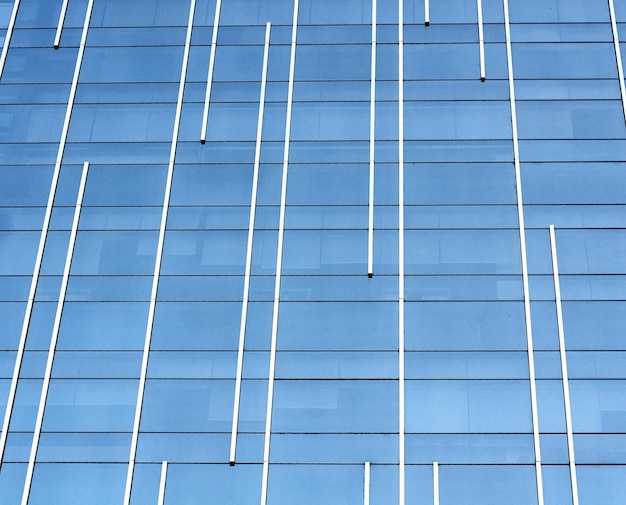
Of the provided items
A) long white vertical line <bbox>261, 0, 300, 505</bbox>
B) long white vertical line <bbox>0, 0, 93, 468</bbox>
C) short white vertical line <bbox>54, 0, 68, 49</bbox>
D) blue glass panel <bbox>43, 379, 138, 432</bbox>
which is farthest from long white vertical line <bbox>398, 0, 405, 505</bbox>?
short white vertical line <bbox>54, 0, 68, 49</bbox>

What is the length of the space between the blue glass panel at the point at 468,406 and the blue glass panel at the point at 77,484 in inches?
285

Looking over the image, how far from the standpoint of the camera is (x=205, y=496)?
28.5 m

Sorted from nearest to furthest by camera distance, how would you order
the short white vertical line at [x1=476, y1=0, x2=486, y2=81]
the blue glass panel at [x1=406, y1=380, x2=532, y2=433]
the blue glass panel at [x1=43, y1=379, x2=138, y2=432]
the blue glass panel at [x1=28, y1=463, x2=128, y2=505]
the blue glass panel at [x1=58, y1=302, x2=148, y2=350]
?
the blue glass panel at [x1=28, y1=463, x2=128, y2=505], the blue glass panel at [x1=406, y1=380, x2=532, y2=433], the blue glass panel at [x1=43, y1=379, x2=138, y2=432], the blue glass panel at [x1=58, y1=302, x2=148, y2=350], the short white vertical line at [x1=476, y1=0, x2=486, y2=81]

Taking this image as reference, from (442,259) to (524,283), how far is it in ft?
7.42

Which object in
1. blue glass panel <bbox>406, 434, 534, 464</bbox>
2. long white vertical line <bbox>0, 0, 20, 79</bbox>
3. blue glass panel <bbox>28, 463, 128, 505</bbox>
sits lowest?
blue glass panel <bbox>28, 463, 128, 505</bbox>

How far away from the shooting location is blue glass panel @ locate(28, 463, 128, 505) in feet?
93.7

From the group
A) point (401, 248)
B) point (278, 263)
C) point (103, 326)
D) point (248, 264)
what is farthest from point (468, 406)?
point (103, 326)

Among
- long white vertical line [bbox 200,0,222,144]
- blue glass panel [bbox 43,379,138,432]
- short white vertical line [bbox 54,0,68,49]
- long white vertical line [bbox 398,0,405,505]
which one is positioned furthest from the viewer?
short white vertical line [bbox 54,0,68,49]

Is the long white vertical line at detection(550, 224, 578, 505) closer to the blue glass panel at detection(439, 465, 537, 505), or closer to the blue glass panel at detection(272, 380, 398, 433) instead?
the blue glass panel at detection(439, 465, 537, 505)

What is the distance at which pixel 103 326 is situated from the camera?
102ft

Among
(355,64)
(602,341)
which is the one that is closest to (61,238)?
(355,64)

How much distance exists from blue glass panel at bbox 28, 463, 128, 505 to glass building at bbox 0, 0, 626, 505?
5 cm

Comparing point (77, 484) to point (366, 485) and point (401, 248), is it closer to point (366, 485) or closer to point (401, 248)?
point (366, 485)

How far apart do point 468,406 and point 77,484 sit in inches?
384
